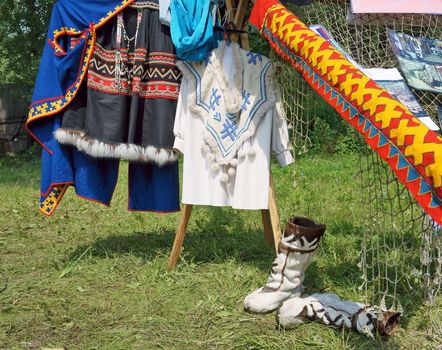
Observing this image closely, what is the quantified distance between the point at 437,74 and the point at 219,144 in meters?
1.18

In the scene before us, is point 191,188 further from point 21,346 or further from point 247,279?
point 21,346

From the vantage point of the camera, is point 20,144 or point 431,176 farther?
point 20,144

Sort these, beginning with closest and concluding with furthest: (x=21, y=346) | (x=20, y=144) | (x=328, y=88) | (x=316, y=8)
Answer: (x=328, y=88) → (x=21, y=346) → (x=316, y=8) → (x=20, y=144)

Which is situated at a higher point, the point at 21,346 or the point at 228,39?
the point at 228,39

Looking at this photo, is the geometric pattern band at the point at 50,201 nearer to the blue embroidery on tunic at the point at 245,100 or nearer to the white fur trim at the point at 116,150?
the white fur trim at the point at 116,150

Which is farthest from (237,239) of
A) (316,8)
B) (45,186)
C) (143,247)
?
(316,8)

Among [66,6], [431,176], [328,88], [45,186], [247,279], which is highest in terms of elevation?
A: [66,6]

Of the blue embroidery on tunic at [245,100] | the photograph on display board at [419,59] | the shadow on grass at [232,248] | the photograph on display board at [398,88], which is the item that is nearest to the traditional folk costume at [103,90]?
the blue embroidery on tunic at [245,100]

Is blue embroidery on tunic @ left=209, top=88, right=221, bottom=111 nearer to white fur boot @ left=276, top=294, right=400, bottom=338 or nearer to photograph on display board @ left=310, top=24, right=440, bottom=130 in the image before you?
photograph on display board @ left=310, top=24, right=440, bottom=130

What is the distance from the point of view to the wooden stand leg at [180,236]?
3.34 m

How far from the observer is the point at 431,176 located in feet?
6.31

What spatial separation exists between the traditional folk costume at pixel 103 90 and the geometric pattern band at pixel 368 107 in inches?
30.2

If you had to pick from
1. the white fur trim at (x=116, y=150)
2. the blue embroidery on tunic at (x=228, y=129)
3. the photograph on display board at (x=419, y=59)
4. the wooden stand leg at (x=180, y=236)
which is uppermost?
the photograph on display board at (x=419, y=59)

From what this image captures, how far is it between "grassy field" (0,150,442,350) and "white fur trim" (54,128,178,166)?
0.72 m
